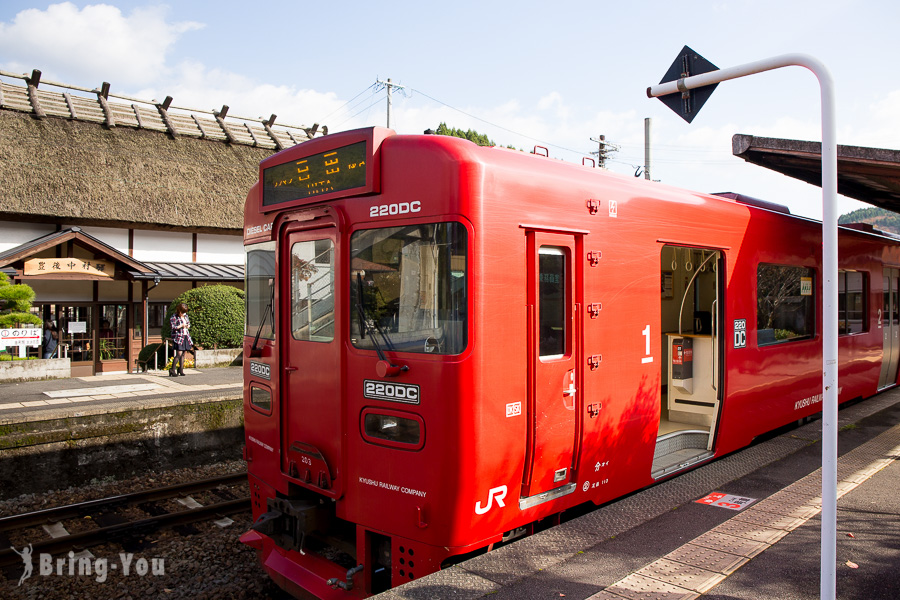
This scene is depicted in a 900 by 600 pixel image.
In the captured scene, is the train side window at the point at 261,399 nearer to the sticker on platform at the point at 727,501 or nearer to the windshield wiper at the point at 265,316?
the windshield wiper at the point at 265,316

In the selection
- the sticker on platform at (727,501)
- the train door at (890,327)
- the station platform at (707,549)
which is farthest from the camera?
the train door at (890,327)

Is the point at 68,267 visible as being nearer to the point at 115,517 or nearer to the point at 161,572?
the point at 115,517

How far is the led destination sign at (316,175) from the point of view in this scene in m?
4.30

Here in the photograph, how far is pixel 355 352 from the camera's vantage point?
4.29 m

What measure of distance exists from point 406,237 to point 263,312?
1863 millimetres

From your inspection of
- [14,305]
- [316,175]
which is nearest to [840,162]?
[316,175]

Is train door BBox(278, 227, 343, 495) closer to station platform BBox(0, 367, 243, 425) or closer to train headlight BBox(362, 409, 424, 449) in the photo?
train headlight BBox(362, 409, 424, 449)

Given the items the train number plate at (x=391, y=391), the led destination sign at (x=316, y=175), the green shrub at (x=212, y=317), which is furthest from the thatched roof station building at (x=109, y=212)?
the train number plate at (x=391, y=391)

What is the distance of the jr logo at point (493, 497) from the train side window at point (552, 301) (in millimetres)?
916

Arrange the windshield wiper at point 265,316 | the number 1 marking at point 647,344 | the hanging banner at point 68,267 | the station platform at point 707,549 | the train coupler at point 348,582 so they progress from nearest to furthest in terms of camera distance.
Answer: the station platform at point 707,549 → the train coupler at point 348,582 → the windshield wiper at point 265,316 → the number 1 marking at point 647,344 → the hanging banner at point 68,267

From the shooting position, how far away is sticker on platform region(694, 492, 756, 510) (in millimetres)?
5012

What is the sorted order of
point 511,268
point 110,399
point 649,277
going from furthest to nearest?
point 110,399 < point 649,277 < point 511,268

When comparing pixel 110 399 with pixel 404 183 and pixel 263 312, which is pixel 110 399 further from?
pixel 404 183

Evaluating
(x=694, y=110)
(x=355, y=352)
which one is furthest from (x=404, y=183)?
(x=694, y=110)
